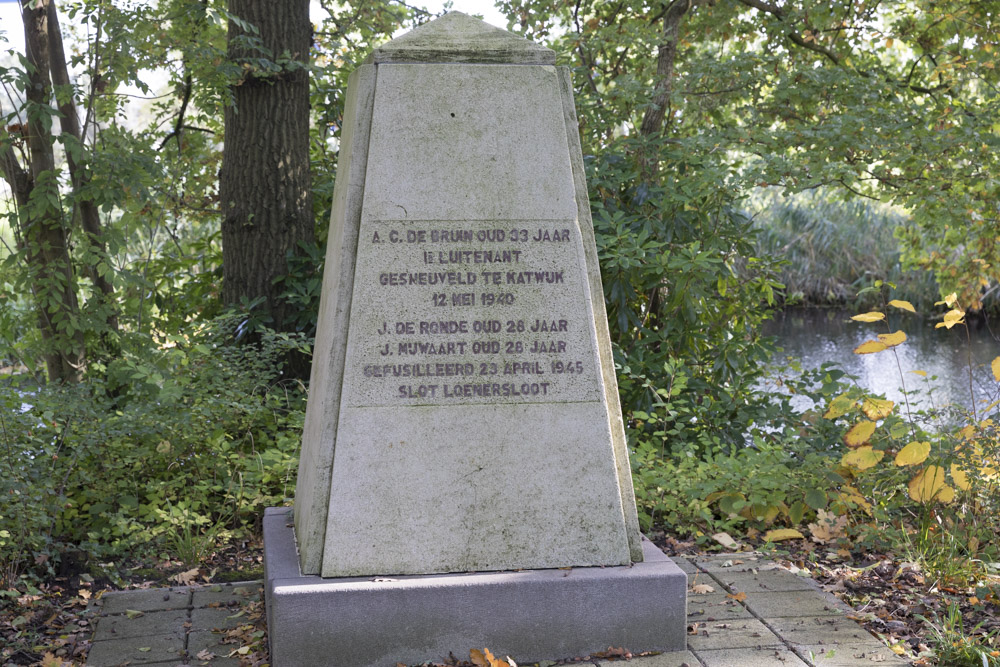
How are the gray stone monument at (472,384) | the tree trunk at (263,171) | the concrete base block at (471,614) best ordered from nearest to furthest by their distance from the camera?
the concrete base block at (471,614) < the gray stone monument at (472,384) < the tree trunk at (263,171)

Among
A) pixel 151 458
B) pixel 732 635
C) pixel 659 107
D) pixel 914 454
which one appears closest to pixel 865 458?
pixel 914 454

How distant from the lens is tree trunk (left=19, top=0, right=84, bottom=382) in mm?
5203

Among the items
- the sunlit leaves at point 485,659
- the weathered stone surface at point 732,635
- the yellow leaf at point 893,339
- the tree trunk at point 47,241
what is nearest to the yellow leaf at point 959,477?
the yellow leaf at point 893,339

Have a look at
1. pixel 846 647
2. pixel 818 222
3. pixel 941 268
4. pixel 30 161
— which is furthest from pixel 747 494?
pixel 818 222

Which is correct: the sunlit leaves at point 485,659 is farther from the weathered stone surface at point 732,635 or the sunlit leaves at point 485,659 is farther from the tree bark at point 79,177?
the tree bark at point 79,177

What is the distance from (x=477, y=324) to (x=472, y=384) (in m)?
0.20

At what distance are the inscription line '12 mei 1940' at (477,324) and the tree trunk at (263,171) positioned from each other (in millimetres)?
3300

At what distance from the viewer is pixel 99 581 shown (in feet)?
13.5

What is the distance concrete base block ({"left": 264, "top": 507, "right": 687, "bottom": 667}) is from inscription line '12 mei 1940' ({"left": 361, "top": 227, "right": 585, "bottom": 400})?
0.63 meters

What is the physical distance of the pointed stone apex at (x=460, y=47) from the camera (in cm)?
317

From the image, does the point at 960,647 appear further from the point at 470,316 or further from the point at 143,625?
the point at 143,625

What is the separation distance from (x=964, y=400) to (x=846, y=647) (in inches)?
281

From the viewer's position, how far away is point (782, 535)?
449 cm

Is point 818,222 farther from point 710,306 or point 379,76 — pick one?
point 379,76
